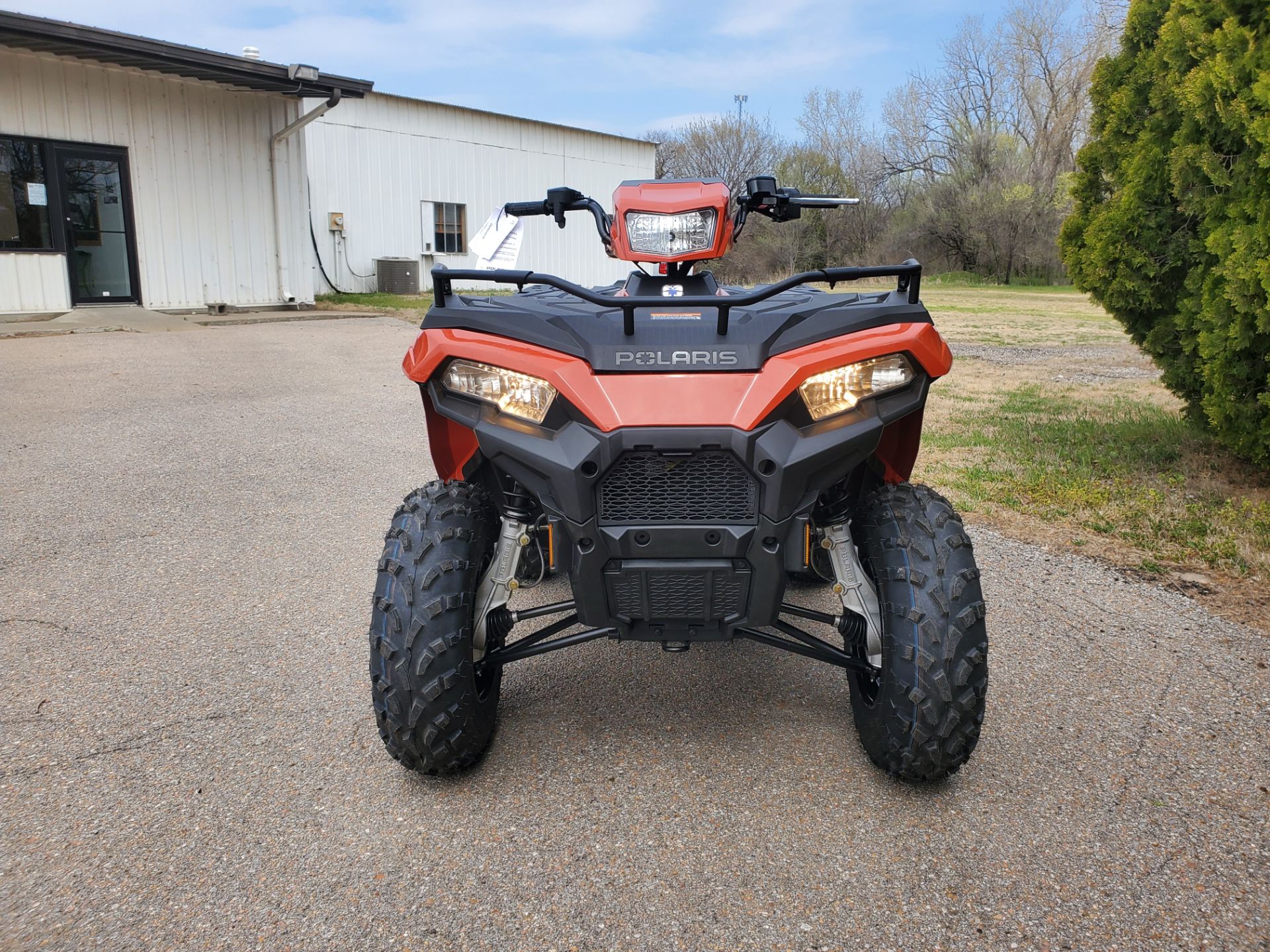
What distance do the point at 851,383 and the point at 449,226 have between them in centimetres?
2113

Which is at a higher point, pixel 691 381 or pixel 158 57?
pixel 158 57

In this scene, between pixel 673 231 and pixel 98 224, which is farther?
pixel 98 224

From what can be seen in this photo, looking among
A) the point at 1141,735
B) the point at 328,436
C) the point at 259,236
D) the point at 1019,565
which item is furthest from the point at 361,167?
the point at 1141,735

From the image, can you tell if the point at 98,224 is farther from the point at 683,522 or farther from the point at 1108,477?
the point at 683,522

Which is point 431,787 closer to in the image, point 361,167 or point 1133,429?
point 1133,429

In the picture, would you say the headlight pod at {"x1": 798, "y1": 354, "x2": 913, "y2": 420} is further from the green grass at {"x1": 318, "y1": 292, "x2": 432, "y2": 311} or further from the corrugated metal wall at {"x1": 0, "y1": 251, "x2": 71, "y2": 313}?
the green grass at {"x1": 318, "y1": 292, "x2": 432, "y2": 311}

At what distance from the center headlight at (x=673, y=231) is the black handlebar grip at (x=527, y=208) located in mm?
619

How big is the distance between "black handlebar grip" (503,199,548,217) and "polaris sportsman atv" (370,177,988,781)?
38.1 inches

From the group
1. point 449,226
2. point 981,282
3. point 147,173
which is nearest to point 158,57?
point 147,173

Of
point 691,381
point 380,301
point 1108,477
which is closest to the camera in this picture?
point 691,381

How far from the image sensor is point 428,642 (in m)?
2.33

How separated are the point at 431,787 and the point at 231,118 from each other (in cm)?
1473

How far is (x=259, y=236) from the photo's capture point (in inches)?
602

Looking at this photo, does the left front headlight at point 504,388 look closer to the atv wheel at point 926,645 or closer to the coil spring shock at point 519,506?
the coil spring shock at point 519,506
